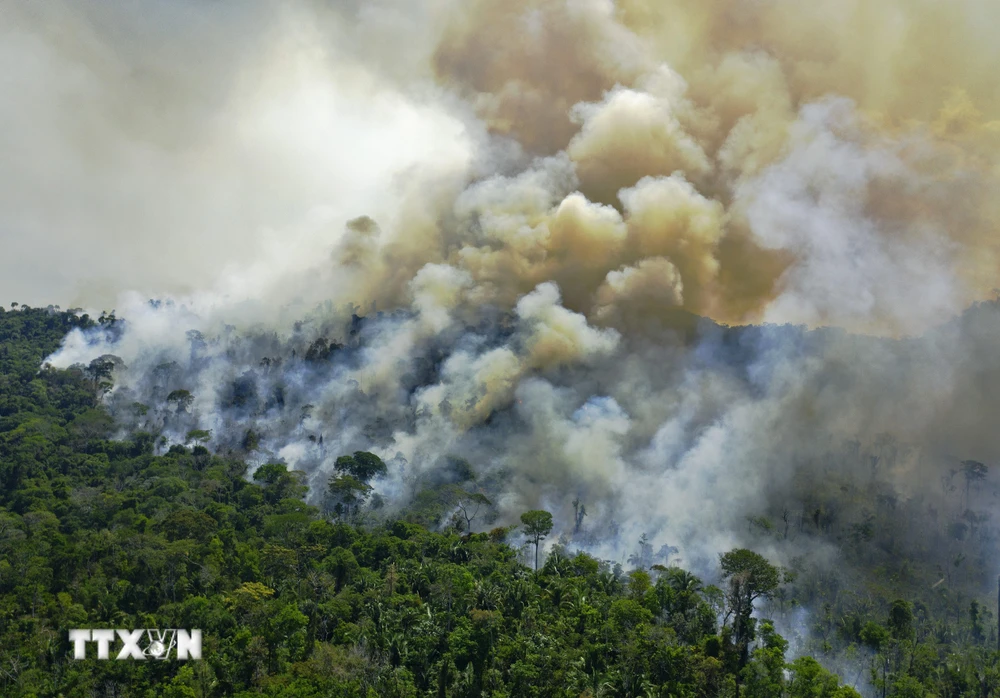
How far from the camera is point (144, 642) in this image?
59.0m

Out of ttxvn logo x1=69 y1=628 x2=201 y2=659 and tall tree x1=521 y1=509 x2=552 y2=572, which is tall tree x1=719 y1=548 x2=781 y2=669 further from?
ttxvn logo x1=69 y1=628 x2=201 y2=659

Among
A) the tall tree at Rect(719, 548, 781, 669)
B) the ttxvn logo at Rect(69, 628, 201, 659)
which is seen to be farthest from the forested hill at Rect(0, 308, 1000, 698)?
the ttxvn logo at Rect(69, 628, 201, 659)

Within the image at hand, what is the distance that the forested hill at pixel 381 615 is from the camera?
54031mm

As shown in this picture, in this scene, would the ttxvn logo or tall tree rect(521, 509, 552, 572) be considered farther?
tall tree rect(521, 509, 552, 572)

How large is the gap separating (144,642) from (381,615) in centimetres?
1822

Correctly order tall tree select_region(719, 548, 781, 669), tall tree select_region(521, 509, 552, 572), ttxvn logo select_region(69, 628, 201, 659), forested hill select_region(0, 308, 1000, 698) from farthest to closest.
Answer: tall tree select_region(521, 509, 552, 572) < tall tree select_region(719, 548, 781, 669) < ttxvn logo select_region(69, 628, 201, 659) < forested hill select_region(0, 308, 1000, 698)

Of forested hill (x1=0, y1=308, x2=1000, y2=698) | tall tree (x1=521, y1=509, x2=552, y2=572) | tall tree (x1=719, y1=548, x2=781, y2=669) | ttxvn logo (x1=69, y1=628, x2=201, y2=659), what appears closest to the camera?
forested hill (x1=0, y1=308, x2=1000, y2=698)

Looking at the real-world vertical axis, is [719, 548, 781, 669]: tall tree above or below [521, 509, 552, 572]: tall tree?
below

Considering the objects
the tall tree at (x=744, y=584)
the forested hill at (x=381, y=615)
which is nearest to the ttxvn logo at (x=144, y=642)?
the forested hill at (x=381, y=615)

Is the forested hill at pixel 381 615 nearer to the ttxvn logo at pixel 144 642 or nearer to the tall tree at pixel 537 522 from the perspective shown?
the tall tree at pixel 537 522

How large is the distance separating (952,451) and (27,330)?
18273 cm

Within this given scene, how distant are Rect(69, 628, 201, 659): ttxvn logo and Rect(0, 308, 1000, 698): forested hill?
1.10m

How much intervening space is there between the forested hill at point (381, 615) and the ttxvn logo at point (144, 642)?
1103 mm

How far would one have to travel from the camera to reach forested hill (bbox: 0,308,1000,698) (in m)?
54.0
